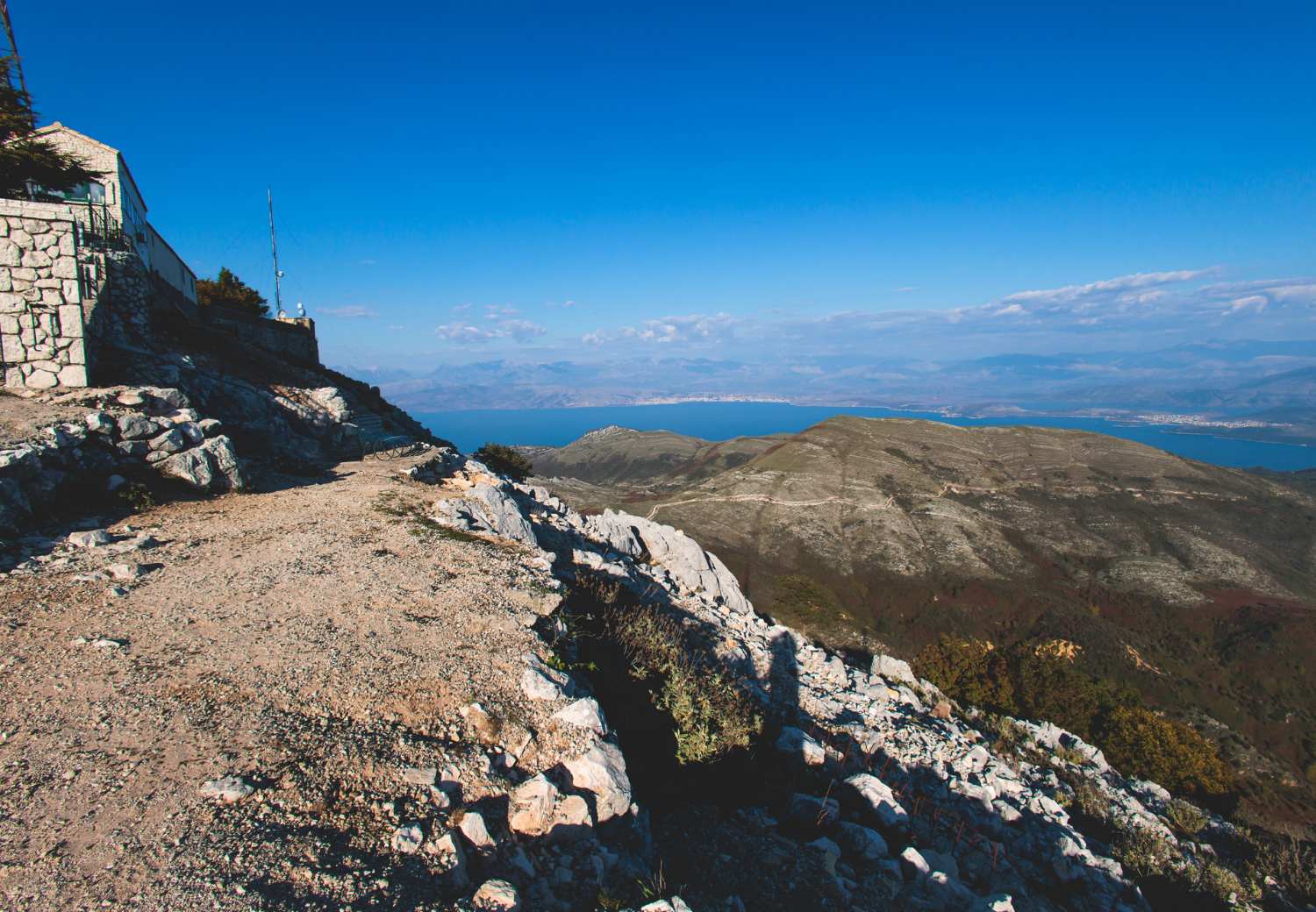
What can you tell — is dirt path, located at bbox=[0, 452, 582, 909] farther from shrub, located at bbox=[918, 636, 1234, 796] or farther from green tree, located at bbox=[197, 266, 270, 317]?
green tree, located at bbox=[197, 266, 270, 317]

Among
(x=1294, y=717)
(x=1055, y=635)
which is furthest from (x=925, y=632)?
(x=1294, y=717)

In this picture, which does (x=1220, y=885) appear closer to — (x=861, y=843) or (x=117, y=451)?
(x=861, y=843)

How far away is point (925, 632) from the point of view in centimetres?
4538

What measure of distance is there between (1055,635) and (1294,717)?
12407 millimetres

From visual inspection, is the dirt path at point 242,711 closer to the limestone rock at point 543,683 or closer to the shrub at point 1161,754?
the limestone rock at point 543,683

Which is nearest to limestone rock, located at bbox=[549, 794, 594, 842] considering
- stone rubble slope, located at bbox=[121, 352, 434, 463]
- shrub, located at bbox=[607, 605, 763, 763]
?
shrub, located at bbox=[607, 605, 763, 763]

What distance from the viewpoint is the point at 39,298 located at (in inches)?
502

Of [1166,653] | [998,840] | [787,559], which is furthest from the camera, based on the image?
[787,559]

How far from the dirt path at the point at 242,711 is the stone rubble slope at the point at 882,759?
4.80ft

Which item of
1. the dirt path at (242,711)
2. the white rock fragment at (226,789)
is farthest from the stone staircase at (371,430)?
the white rock fragment at (226,789)

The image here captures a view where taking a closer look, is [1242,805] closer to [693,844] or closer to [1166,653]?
[1166,653]

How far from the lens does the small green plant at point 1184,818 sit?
16.4 metres

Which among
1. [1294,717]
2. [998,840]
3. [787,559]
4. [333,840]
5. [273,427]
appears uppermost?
[273,427]

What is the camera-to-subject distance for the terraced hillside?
40312 mm
